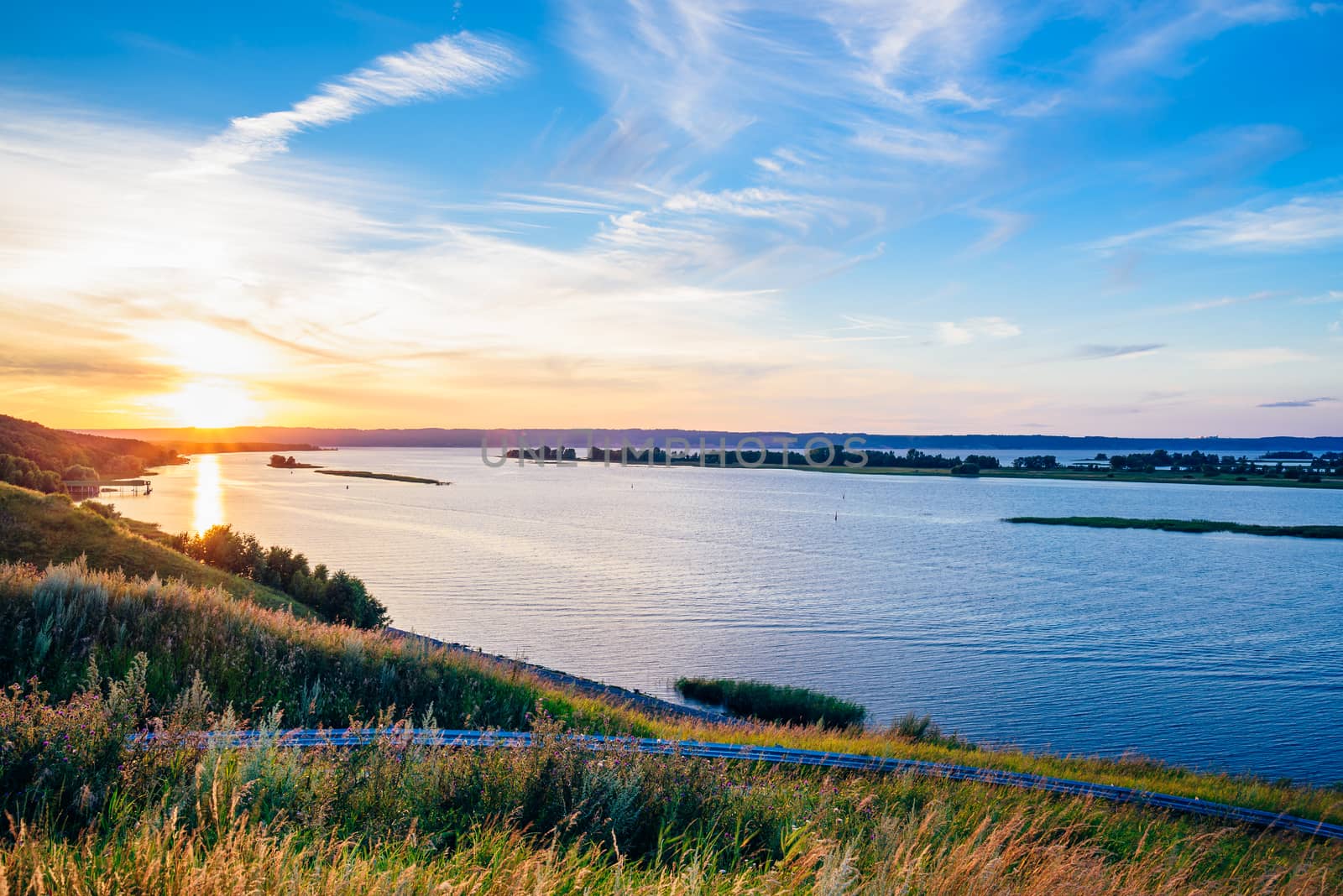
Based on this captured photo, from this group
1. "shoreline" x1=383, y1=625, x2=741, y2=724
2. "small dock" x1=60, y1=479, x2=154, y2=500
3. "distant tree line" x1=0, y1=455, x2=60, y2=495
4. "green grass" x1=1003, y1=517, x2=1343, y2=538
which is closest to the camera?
"shoreline" x1=383, y1=625, x2=741, y2=724

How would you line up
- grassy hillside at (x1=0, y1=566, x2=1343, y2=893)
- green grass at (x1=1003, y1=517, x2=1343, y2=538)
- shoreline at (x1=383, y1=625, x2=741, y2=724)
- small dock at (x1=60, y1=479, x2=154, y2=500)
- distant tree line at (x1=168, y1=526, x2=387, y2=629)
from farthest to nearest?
small dock at (x1=60, y1=479, x2=154, y2=500)
green grass at (x1=1003, y1=517, x2=1343, y2=538)
distant tree line at (x1=168, y1=526, x2=387, y2=629)
shoreline at (x1=383, y1=625, x2=741, y2=724)
grassy hillside at (x1=0, y1=566, x2=1343, y2=893)

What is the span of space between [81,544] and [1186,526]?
102 meters

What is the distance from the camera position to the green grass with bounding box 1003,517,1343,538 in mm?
86875

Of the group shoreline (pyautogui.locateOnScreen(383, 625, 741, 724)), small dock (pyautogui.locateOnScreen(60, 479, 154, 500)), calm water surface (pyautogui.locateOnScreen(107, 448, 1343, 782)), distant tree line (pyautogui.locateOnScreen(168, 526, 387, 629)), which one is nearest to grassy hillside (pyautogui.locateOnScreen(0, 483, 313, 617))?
distant tree line (pyautogui.locateOnScreen(168, 526, 387, 629))

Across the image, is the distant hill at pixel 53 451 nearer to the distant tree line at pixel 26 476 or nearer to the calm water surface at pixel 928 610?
the distant tree line at pixel 26 476

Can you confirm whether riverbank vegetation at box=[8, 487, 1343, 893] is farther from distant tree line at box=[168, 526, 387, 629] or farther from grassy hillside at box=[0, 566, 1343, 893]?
distant tree line at box=[168, 526, 387, 629]

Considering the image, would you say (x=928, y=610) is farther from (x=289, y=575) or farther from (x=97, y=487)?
(x=97, y=487)

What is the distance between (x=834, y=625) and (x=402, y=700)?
33181mm

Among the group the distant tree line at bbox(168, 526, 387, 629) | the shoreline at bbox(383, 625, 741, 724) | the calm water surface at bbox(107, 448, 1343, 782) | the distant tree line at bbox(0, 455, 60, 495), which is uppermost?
the distant tree line at bbox(0, 455, 60, 495)

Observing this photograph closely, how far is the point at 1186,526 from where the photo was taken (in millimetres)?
92125

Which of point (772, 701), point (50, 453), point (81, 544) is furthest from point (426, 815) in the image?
point (50, 453)

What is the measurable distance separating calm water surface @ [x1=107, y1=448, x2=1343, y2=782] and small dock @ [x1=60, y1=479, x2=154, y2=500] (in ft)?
69.2

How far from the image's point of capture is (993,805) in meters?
9.65

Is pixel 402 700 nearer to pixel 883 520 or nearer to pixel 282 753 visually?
pixel 282 753
